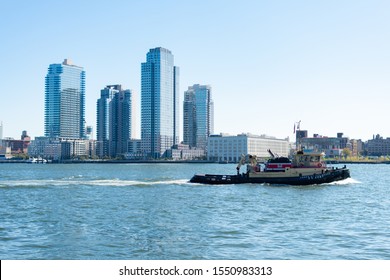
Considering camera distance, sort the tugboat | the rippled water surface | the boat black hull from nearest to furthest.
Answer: the rippled water surface < the boat black hull < the tugboat

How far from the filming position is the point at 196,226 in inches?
1522

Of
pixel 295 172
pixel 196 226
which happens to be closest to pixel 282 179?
pixel 295 172

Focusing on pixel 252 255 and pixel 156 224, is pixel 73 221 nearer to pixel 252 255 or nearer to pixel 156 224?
pixel 156 224

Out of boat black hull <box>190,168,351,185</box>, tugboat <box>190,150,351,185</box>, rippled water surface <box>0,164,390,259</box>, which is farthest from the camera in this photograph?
tugboat <box>190,150,351,185</box>

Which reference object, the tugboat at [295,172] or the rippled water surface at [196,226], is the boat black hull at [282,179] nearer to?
the tugboat at [295,172]

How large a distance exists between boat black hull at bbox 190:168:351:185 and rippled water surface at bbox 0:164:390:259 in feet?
35.0

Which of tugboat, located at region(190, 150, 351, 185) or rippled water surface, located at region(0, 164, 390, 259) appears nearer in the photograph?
rippled water surface, located at region(0, 164, 390, 259)

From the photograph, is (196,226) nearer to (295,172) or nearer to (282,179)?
(282,179)

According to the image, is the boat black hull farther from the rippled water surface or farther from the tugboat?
the rippled water surface

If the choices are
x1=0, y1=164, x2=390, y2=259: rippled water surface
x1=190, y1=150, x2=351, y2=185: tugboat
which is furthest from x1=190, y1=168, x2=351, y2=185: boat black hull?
x1=0, y1=164, x2=390, y2=259: rippled water surface

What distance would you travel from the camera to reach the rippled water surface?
29219mm

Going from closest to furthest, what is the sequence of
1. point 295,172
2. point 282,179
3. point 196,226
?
point 196,226, point 295,172, point 282,179

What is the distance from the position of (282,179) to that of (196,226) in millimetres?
41621
